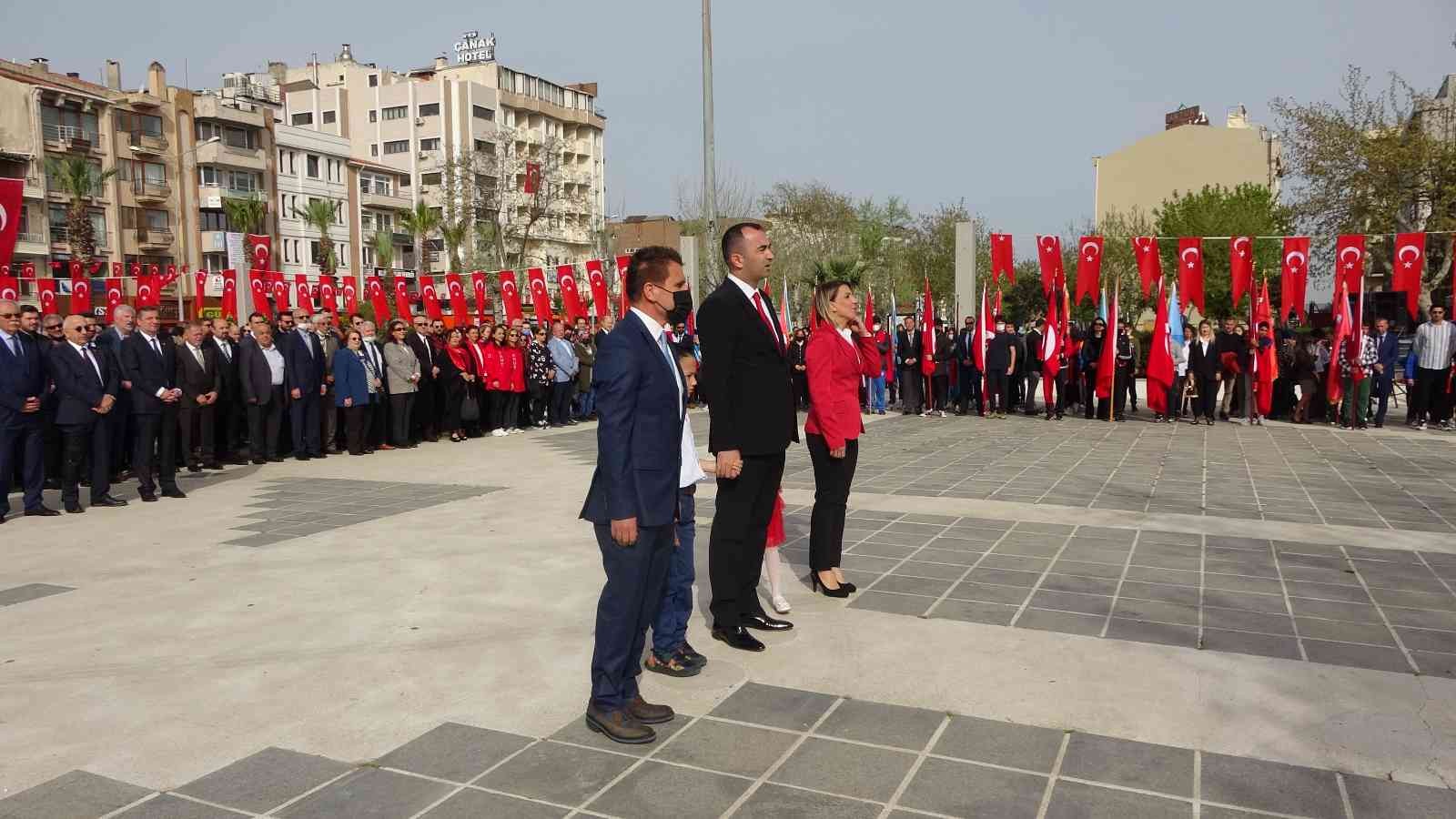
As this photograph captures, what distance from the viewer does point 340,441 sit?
49.0 ft

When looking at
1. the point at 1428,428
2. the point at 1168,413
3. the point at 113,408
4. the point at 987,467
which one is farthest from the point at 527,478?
the point at 1428,428

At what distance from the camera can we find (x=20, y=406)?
30.3 ft

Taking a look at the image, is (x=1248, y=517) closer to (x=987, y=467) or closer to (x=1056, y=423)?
(x=987, y=467)

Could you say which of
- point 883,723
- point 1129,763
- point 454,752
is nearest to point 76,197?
point 454,752

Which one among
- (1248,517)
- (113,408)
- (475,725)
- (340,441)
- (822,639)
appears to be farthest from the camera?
(340,441)

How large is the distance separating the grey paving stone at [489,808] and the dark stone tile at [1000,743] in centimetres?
145

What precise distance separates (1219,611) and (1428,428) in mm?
13423

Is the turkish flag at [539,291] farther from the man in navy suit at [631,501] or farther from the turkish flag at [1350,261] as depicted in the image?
the man in navy suit at [631,501]

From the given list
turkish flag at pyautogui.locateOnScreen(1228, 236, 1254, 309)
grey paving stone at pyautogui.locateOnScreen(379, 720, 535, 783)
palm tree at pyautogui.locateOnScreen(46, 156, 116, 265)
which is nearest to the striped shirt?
Answer: turkish flag at pyautogui.locateOnScreen(1228, 236, 1254, 309)

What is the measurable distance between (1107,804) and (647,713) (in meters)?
1.72

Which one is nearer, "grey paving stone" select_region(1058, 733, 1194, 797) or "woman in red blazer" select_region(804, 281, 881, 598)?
"grey paving stone" select_region(1058, 733, 1194, 797)

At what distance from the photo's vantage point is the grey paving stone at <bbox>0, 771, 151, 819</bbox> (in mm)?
3406

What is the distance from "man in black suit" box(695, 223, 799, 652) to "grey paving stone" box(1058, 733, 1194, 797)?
1.72 metres

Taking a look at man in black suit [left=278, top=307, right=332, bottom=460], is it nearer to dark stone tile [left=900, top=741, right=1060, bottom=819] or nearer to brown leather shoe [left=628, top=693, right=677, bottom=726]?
brown leather shoe [left=628, top=693, right=677, bottom=726]
